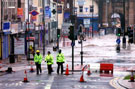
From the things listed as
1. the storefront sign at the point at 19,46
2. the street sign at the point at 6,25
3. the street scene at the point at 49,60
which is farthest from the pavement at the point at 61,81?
the storefront sign at the point at 19,46

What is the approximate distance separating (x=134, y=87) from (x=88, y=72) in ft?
30.3

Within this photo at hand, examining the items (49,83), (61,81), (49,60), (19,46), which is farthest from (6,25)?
(49,83)

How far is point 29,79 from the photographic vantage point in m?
35.0

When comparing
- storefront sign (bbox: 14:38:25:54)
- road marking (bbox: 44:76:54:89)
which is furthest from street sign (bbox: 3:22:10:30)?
road marking (bbox: 44:76:54:89)

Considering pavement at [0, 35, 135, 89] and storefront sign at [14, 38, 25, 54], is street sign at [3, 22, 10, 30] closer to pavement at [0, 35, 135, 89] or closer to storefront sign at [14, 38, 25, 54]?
storefront sign at [14, 38, 25, 54]

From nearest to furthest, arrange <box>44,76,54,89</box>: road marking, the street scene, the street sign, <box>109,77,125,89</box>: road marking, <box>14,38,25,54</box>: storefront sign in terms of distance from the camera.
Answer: <box>44,76,54,89</box>: road marking
<box>109,77,125,89</box>: road marking
the street scene
the street sign
<box>14,38,25,54</box>: storefront sign

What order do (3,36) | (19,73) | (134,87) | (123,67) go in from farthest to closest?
1. (3,36)
2. (123,67)
3. (19,73)
4. (134,87)

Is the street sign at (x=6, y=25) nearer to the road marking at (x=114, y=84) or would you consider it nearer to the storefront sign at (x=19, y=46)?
the storefront sign at (x=19, y=46)

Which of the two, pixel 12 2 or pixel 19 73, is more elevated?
pixel 12 2

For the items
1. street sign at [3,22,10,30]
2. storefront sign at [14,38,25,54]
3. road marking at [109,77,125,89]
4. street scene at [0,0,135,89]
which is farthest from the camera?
storefront sign at [14,38,25,54]

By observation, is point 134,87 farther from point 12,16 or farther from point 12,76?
point 12,16

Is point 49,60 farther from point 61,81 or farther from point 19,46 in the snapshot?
point 19,46

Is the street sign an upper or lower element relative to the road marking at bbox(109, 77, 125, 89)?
upper

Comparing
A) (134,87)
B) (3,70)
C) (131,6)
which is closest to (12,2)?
(3,70)
